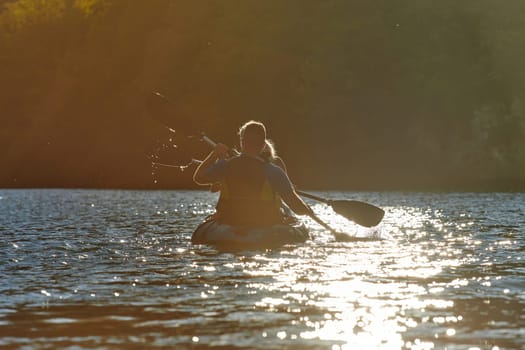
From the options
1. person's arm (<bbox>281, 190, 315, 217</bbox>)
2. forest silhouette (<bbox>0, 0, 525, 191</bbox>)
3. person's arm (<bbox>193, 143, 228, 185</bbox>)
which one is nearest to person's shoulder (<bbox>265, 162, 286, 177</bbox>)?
person's arm (<bbox>281, 190, 315, 217</bbox>)

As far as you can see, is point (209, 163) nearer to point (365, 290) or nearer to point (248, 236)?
point (248, 236)

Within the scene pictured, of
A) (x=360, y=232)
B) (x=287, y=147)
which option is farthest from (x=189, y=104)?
(x=360, y=232)

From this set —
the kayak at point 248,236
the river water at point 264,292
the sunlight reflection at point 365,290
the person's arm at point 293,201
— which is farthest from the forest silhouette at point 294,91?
the sunlight reflection at point 365,290

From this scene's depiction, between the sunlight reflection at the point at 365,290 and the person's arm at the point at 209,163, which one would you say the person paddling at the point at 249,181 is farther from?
the sunlight reflection at the point at 365,290

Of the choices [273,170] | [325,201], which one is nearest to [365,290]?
[273,170]

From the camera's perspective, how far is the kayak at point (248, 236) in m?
18.0

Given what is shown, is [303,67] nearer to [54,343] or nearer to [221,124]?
[221,124]

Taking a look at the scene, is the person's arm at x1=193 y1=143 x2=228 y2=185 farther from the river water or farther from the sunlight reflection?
the sunlight reflection

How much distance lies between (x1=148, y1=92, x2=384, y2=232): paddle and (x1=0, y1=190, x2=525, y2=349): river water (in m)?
0.51

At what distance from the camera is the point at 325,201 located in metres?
20.6

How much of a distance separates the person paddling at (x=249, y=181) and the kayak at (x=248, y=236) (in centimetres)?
18

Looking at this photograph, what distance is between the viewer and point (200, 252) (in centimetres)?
1788

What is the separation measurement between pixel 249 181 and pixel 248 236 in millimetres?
1016

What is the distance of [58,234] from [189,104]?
48.4m
